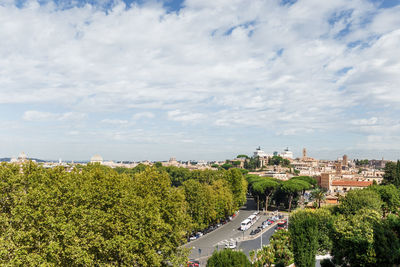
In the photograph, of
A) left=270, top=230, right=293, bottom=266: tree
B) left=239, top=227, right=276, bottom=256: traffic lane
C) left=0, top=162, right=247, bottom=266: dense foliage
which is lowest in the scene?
left=239, top=227, right=276, bottom=256: traffic lane

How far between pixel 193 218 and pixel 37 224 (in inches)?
1428

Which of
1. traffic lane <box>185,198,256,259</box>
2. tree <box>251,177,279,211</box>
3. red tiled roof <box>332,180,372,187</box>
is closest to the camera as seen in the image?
traffic lane <box>185,198,256,259</box>

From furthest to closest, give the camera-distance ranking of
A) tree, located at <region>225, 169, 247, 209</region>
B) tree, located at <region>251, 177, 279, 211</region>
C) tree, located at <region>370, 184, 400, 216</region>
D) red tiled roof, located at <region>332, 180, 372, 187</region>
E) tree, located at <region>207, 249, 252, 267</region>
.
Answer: red tiled roof, located at <region>332, 180, 372, 187</region> < tree, located at <region>251, 177, 279, 211</region> < tree, located at <region>225, 169, 247, 209</region> < tree, located at <region>370, 184, 400, 216</region> < tree, located at <region>207, 249, 252, 267</region>

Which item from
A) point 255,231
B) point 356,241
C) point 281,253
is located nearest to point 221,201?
point 255,231

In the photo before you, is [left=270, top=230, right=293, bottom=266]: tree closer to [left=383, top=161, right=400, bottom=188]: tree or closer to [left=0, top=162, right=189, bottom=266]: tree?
[left=0, top=162, right=189, bottom=266]: tree

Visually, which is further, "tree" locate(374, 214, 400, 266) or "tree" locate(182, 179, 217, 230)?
"tree" locate(182, 179, 217, 230)

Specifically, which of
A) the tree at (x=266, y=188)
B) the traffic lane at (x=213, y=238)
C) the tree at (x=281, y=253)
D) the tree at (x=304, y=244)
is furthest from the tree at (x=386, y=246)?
the tree at (x=266, y=188)

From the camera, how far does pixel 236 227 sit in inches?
2653

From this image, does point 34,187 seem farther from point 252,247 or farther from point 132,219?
point 252,247

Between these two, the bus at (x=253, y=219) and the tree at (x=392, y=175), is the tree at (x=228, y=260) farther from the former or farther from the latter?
the tree at (x=392, y=175)

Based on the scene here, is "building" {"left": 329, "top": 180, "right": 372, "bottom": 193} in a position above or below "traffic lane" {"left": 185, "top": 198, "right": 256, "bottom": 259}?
above

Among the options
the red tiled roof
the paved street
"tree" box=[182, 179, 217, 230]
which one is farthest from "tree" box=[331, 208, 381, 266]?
the red tiled roof

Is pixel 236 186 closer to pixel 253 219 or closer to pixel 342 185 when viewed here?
pixel 253 219

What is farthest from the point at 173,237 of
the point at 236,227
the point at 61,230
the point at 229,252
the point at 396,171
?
the point at 396,171
